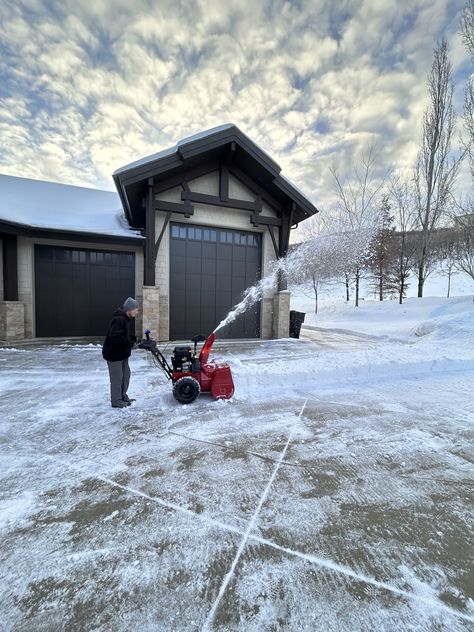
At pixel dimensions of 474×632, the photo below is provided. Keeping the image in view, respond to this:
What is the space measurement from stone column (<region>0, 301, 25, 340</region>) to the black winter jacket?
8142mm

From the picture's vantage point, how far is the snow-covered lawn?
68.7 inches

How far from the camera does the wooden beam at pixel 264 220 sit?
39.2 feet

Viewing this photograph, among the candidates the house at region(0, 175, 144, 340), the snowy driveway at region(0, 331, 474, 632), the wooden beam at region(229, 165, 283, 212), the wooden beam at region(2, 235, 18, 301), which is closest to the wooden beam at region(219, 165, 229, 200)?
the wooden beam at region(229, 165, 283, 212)

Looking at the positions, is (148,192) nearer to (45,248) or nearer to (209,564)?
(45,248)

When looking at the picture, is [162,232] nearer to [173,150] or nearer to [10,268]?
[173,150]

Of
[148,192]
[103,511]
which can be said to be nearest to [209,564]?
[103,511]

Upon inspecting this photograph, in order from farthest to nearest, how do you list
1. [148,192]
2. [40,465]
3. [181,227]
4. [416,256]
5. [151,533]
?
1. [416,256]
2. [181,227]
3. [148,192]
4. [40,465]
5. [151,533]

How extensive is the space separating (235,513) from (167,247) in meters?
9.73

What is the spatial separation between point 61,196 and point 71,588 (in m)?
16.7

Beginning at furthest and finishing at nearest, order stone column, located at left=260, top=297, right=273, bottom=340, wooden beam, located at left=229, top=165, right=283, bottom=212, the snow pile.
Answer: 1. stone column, located at left=260, top=297, right=273, bottom=340
2. the snow pile
3. wooden beam, located at left=229, top=165, right=283, bottom=212

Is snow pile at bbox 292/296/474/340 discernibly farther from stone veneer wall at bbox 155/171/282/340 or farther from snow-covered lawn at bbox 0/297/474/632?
snow-covered lawn at bbox 0/297/474/632

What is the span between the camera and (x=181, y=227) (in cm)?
1128

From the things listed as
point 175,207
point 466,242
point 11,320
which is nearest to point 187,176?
point 175,207

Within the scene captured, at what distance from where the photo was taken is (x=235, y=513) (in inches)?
98.3
